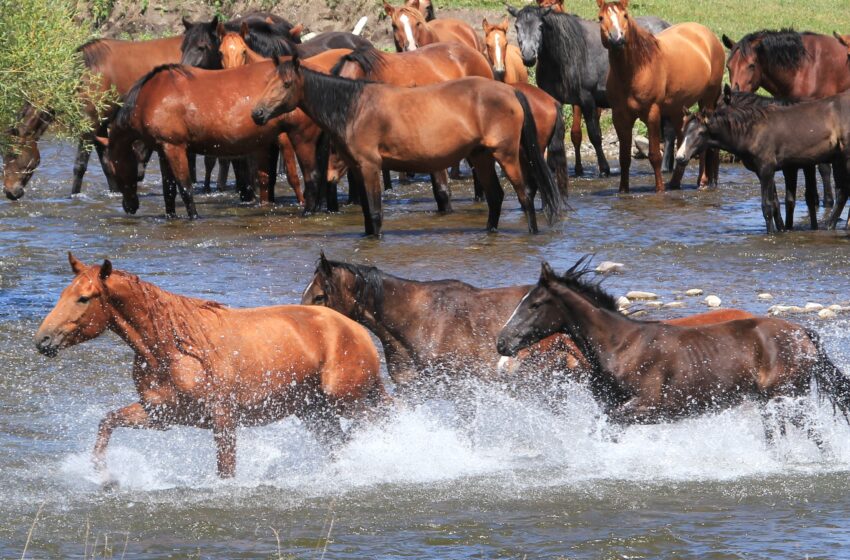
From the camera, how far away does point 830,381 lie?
290 inches

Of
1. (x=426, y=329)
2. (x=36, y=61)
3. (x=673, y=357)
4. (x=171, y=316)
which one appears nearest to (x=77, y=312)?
(x=171, y=316)

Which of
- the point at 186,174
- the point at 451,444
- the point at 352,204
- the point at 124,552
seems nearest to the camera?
the point at 124,552

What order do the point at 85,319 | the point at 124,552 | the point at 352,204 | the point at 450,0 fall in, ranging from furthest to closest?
the point at 450,0, the point at 352,204, the point at 85,319, the point at 124,552

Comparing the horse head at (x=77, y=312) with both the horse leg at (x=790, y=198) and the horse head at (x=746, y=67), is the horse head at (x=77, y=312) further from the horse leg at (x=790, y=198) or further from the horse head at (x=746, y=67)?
the horse head at (x=746, y=67)

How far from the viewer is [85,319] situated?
6590 mm

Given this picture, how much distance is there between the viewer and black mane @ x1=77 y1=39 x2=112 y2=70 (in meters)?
17.0

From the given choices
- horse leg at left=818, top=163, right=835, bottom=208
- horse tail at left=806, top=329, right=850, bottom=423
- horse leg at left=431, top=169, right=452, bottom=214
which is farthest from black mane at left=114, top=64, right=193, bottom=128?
horse tail at left=806, top=329, right=850, bottom=423

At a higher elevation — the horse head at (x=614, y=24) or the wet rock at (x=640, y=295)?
the horse head at (x=614, y=24)

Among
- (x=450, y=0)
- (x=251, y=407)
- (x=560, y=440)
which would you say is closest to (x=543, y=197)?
(x=560, y=440)

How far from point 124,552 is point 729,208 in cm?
1068

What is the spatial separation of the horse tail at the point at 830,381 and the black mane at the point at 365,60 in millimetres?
8927

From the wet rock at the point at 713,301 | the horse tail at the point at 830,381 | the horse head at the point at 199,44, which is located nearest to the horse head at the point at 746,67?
the horse head at the point at 199,44

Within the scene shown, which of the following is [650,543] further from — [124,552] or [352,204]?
[352,204]

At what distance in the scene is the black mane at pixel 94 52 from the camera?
17000 millimetres
